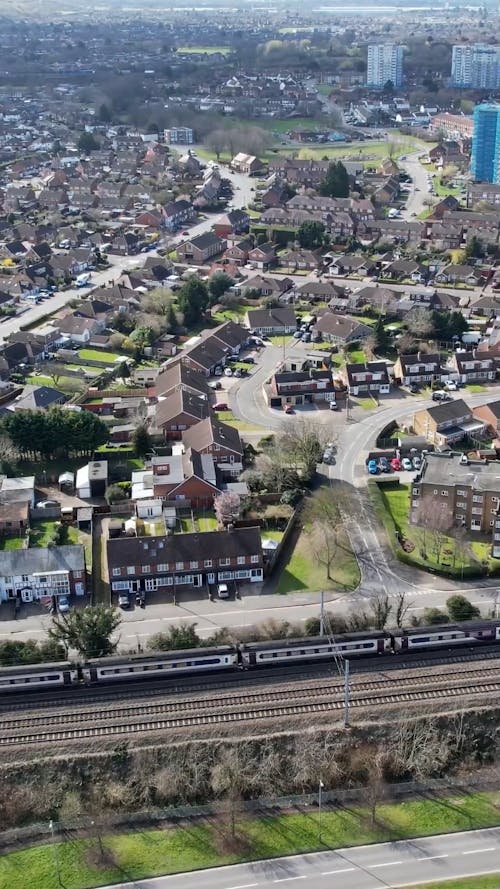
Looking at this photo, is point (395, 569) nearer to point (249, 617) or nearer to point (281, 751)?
point (249, 617)

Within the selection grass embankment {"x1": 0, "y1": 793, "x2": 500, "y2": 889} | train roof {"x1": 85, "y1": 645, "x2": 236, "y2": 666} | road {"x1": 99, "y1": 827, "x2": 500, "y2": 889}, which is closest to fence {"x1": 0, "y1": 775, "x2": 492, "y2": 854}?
grass embankment {"x1": 0, "y1": 793, "x2": 500, "y2": 889}

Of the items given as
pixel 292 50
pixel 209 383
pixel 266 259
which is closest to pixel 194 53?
pixel 292 50

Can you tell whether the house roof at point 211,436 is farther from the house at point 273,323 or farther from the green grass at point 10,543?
the house at point 273,323

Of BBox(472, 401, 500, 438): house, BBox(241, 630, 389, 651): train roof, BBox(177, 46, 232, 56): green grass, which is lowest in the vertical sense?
A: BBox(241, 630, 389, 651): train roof

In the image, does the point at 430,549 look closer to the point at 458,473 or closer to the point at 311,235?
the point at 458,473

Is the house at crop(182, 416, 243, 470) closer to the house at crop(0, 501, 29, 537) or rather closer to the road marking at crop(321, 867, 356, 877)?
the house at crop(0, 501, 29, 537)

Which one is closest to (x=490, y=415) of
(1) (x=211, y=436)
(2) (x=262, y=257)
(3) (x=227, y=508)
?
(1) (x=211, y=436)

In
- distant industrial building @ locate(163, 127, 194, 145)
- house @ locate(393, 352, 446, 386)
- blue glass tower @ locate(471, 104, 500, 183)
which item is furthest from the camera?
distant industrial building @ locate(163, 127, 194, 145)
